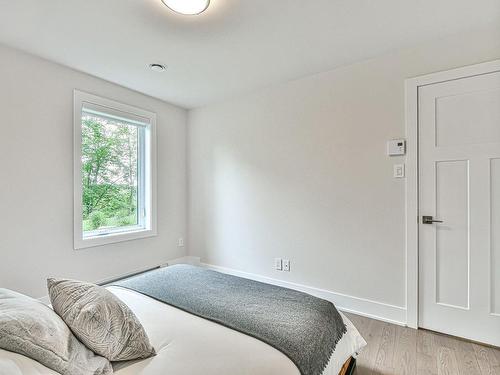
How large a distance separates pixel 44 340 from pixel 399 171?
102 inches

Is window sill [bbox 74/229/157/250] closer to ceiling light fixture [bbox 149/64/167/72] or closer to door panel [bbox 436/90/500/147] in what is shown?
ceiling light fixture [bbox 149/64/167/72]

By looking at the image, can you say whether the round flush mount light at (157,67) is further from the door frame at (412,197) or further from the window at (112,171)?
the door frame at (412,197)

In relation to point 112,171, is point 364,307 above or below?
below

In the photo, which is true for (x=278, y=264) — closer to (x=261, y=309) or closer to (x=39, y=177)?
(x=261, y=309)

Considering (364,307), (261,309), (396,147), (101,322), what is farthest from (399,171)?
(101,322)

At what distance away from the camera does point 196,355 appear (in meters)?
1.07

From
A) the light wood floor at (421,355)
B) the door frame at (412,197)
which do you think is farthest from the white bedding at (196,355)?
the door frame at (412,197)

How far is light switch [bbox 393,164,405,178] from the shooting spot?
7.68 feet

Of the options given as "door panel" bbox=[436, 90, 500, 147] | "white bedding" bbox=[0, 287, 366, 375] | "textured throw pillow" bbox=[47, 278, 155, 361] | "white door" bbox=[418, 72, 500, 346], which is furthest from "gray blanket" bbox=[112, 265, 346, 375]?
"door panel" bbox=[436, 90, 500, 147]

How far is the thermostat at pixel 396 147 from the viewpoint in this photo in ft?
7.62

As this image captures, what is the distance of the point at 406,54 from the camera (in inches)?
91.6

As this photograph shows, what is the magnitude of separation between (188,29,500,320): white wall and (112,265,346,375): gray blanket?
113 cm

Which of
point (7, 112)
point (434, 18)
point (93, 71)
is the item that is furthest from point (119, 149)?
point (434, 18)

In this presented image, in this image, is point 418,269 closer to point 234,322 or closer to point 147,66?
point 234,322
